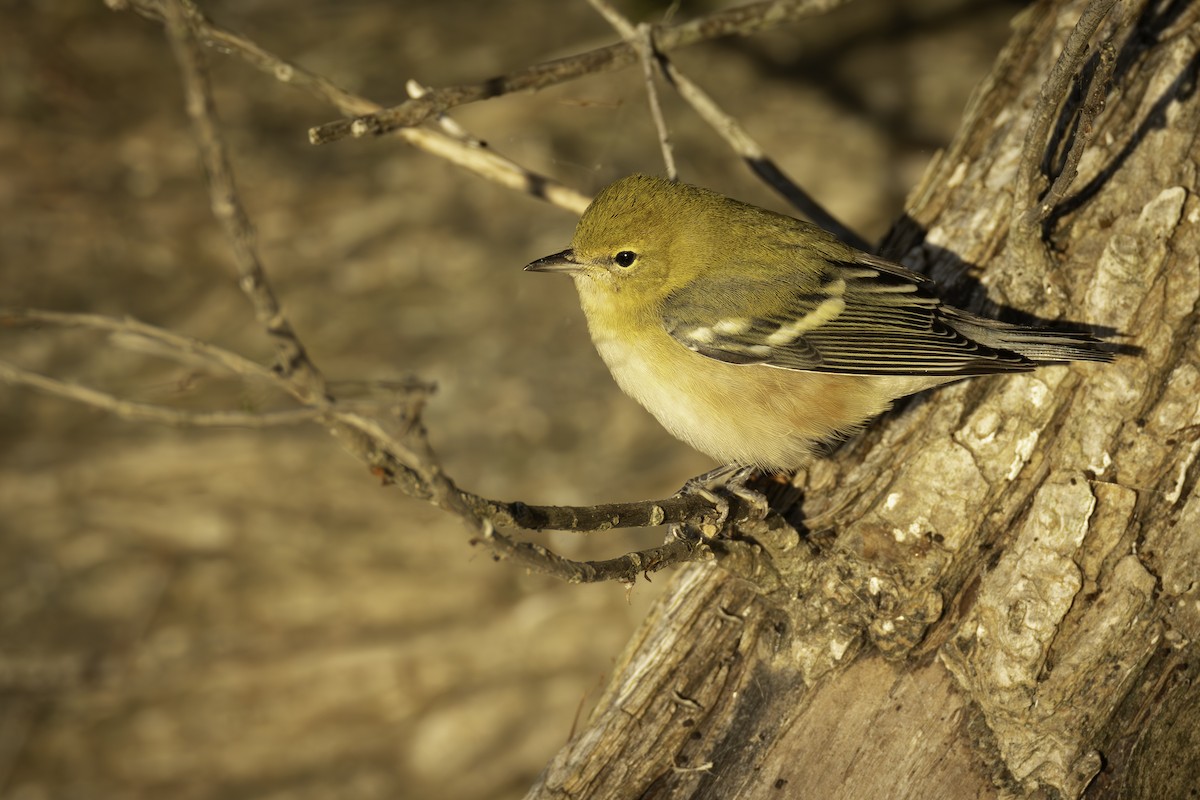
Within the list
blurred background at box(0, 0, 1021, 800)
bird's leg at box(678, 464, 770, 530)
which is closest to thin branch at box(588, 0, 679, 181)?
blurred background at box(0, 0, 1021, 800)

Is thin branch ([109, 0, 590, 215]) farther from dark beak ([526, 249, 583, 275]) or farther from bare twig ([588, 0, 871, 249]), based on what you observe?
bare twig ([588, 0, 871, 249])

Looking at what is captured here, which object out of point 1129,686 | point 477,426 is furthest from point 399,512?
point 1129,686

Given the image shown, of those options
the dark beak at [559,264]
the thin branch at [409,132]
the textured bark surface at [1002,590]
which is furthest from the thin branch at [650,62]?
the textured bark surface at [1002,590]

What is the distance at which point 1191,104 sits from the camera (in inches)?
149

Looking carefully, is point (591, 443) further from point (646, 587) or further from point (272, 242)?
point (272, 242)

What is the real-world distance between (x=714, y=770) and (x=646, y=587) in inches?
146

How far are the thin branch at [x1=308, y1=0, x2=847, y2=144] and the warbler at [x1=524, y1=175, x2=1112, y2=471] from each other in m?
0.61

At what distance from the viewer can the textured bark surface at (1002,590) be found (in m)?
3.22

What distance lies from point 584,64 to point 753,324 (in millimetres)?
1427

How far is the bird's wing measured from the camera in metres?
3.87

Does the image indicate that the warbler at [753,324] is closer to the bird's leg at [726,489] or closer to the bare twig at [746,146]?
the bird's leg at [726,489]

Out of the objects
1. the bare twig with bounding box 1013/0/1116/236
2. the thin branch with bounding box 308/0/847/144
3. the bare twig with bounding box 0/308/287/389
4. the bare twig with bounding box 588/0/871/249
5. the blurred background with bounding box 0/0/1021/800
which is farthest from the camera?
the blurred background with bounding box 0/0/1021/800

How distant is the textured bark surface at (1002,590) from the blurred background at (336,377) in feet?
7.17

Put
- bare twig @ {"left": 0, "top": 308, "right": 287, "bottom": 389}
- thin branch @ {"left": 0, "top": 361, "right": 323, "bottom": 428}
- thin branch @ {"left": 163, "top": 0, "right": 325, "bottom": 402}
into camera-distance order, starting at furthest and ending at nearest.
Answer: thin branch @ {"left": 0, "top": 361, "right": 323, "bottom": 428} < bare twig @ {"left": 0, "top": 308, "right": 287, "bottom": 389} < thin branch @ {"left": 163, "top": 0, "right": 325, "bottom": 402}
